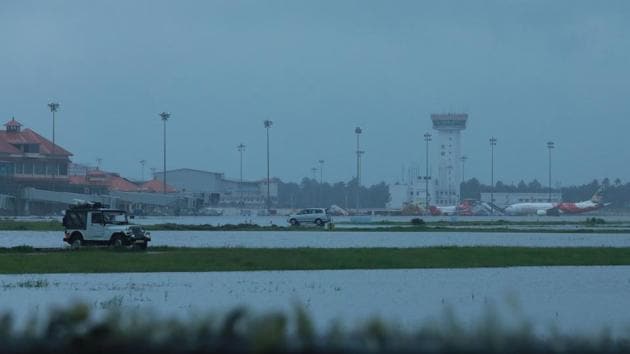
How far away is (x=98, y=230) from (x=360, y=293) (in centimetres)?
2175

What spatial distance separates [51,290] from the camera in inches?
1270

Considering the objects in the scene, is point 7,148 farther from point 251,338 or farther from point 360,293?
point 251,338

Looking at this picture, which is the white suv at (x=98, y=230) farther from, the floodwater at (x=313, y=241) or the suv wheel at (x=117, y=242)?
the floodwater at (x=313, y=241)

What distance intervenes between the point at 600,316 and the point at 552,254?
2567 centimetres

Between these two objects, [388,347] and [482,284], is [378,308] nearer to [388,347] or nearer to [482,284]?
[482,284]

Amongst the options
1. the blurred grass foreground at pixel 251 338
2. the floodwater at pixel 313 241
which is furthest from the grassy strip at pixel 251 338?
the floodwater at pixel 313 241

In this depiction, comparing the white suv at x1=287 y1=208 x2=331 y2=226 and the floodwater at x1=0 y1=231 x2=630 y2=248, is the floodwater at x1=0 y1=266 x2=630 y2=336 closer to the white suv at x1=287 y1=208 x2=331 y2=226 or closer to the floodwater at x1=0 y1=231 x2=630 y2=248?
the floodwater at x1=0 y1=231 x2=630 y2=248

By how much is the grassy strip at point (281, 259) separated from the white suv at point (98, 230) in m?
1.14

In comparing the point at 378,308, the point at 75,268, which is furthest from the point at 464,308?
the point at 75,268

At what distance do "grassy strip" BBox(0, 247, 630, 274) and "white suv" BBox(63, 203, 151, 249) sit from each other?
3.73ft

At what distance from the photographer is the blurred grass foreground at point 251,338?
8.93 m

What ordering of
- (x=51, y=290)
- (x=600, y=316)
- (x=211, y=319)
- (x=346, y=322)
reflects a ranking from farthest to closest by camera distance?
(x=51, y=290)
(x=600, y=316)
(x=346, y=322)
(x=211, y=319)

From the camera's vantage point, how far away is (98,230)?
169ft

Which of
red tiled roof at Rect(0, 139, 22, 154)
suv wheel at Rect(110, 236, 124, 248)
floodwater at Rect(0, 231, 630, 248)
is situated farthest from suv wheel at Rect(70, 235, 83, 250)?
red tiled roof at Rect(0, 139, 22, 154)
